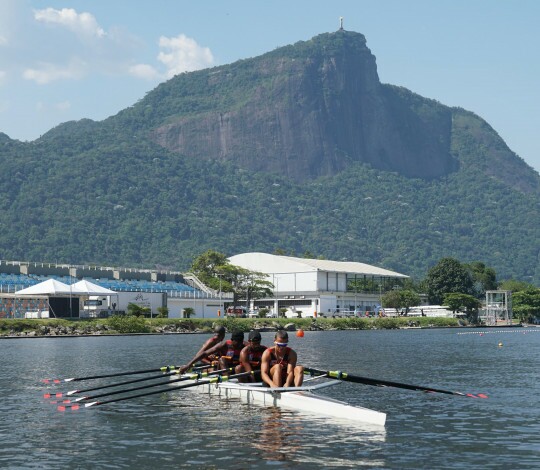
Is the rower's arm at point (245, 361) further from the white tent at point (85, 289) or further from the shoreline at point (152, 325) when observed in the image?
the white tent at point (85, 289)

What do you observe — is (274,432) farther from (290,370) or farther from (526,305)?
(526,305)

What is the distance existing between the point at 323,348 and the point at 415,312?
116m

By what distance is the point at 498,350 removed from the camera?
77.3 meters

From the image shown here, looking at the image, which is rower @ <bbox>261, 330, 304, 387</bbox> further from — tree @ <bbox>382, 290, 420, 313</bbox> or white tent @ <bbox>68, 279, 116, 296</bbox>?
tree @ <bbox>382, 290, 420, 313</bbox>

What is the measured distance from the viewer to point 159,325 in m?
116

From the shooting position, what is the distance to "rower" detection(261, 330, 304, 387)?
102 feet

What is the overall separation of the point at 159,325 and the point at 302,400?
87758 mm

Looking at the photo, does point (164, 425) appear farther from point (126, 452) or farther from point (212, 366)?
point (212, 366)

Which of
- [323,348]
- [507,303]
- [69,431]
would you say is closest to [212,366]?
[69,431]

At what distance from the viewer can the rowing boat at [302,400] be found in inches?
1111

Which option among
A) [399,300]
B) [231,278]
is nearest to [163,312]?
[231,278]

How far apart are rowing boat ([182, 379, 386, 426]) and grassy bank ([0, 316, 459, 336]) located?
234ft

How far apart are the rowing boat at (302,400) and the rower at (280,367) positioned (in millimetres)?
401

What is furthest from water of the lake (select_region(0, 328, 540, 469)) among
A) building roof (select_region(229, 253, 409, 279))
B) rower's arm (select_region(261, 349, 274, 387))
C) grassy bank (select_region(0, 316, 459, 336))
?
building roof (select_region(229, 253, 409, 279))
